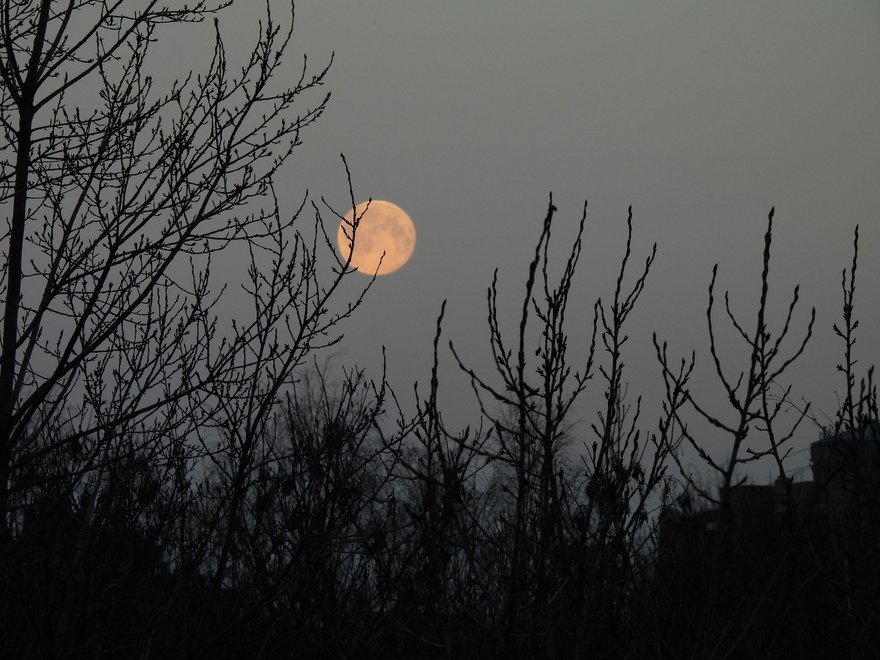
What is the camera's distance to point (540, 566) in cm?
259

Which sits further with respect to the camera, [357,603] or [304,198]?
[357,603]

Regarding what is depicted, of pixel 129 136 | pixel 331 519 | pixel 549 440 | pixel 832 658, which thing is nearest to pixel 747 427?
pixel 549 440

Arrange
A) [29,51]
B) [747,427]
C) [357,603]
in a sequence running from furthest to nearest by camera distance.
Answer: [357,603] < [29,51] < [747,427]

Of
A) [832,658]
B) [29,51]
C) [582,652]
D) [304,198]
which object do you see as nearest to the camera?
[582,652]

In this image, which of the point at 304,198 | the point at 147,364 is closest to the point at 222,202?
the point at 304,198

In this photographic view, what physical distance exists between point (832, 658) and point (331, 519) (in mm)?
Result: 5148

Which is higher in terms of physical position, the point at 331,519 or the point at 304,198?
the point at 304,198

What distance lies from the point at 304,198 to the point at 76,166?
4.62 ft

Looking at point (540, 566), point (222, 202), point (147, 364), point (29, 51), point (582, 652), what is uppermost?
point (29, 51)

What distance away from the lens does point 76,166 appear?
5.04m

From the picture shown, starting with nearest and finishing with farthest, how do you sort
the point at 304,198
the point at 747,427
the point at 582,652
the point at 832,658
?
the point at 747,427 < the point at 582,652 < the point at 304,198 < the point at 832,658

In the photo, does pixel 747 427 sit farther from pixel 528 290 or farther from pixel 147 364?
pixel 147 364

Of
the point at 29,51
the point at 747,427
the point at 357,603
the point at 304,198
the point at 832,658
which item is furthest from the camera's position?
the point at 832,658

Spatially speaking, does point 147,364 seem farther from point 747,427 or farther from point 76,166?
point 747,427
